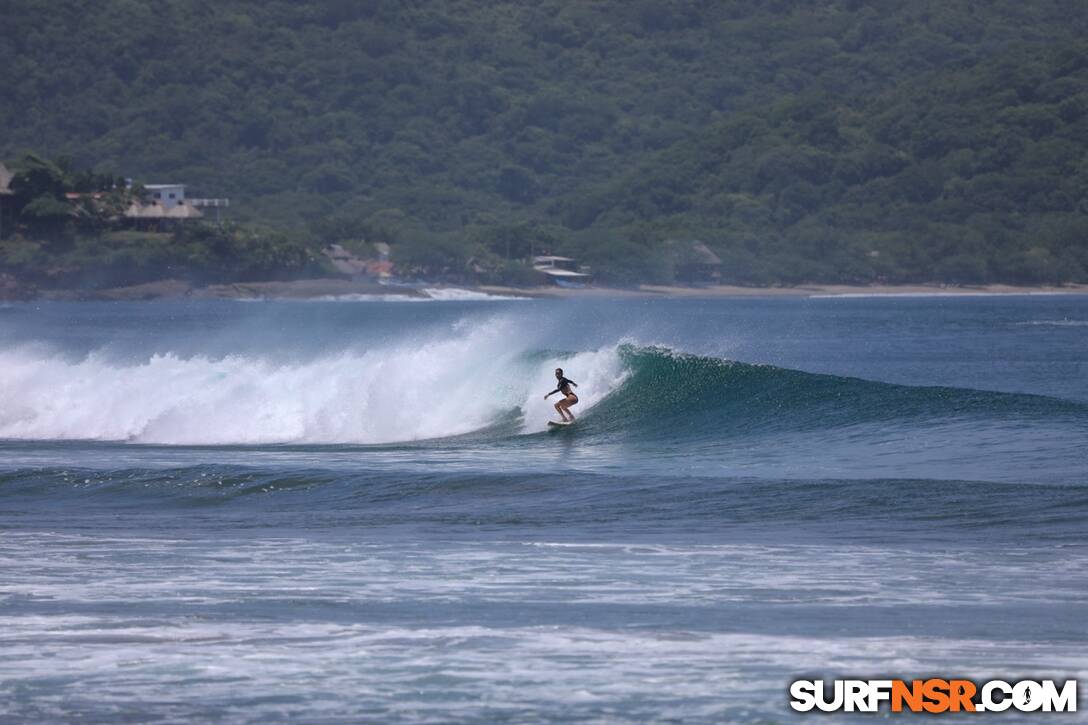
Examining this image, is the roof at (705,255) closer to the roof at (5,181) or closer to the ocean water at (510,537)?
the roof at (5,181)

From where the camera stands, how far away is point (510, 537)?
16094 mm

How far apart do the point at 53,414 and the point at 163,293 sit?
406 feet

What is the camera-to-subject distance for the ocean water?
1070 centimetres

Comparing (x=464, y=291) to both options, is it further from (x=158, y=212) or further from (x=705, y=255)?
A: (x=158, y=212)

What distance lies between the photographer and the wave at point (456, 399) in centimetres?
2662

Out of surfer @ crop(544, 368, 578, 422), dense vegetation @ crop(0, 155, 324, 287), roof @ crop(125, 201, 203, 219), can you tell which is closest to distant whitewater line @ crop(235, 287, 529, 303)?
dense vegetation @ crop(0, 155, 324, 287)

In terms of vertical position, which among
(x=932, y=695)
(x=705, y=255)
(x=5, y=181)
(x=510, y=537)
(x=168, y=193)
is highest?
(x=168, y=193)

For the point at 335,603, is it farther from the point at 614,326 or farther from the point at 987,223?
the point at 987,223

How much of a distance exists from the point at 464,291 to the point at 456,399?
12960cm

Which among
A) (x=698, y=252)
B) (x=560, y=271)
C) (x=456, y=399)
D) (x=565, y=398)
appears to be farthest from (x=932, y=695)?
(x=560, y=271)

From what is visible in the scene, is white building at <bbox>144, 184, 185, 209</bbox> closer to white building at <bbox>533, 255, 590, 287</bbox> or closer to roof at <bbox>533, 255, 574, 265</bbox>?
roof at <bbox>533, 255, 574, 265</bbox>

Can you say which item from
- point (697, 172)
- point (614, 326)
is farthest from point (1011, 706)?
point (697, 172)

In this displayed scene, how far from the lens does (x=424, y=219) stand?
7771 inches

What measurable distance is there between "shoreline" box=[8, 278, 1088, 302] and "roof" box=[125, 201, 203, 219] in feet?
30.9
